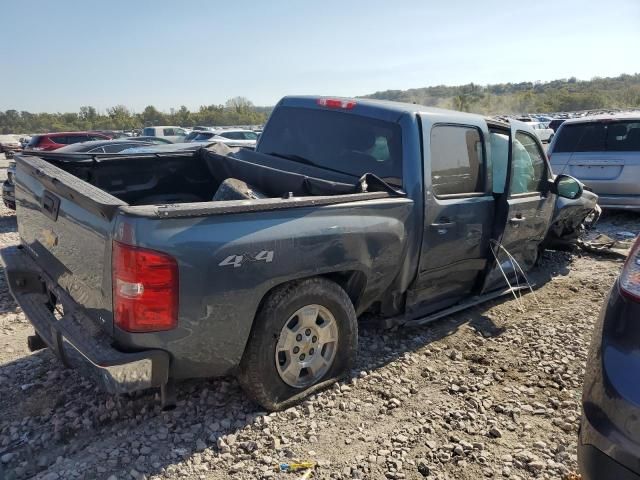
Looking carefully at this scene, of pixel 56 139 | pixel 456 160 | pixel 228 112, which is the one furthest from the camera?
pixel 228 112

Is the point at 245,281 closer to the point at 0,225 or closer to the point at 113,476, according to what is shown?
the point at 113,476

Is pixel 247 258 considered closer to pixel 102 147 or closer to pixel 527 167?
pixel 527 167

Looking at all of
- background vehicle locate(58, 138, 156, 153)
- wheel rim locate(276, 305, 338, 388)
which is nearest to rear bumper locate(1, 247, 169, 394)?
wheel rim locate(276, 305, 338, 388)

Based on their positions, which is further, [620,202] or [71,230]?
[620,202]

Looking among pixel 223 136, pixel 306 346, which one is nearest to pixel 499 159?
pixel 306 346

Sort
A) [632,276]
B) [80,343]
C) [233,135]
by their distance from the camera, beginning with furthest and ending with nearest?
[233,135], [80,343], [632,276]

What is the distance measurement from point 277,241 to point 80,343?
3.79ft

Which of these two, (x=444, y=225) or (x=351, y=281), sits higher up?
(x=444, y=225)

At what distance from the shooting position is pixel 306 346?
322cm

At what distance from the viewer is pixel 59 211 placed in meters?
2.97

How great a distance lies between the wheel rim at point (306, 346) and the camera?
A: 3.09 meters

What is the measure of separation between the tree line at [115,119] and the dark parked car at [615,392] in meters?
63.2

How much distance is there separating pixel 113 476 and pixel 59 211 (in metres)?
1.50

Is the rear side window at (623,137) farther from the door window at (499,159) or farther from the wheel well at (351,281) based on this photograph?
the wheel well at (351,281)
